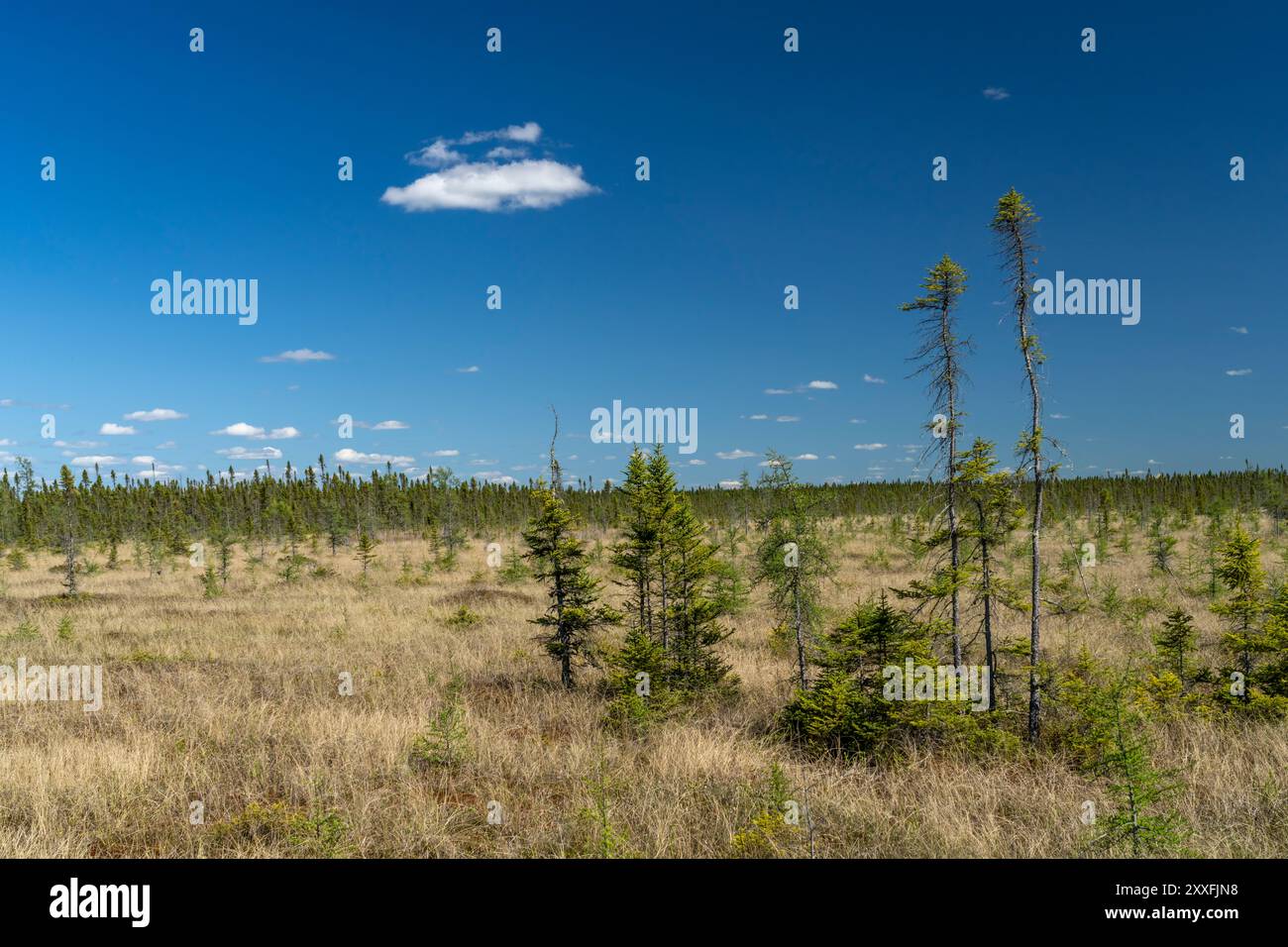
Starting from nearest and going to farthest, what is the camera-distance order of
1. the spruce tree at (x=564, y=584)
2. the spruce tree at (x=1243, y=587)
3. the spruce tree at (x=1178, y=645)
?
the spruce tree at (x=1243, y=587), the spruce tree at (x=1178, y=645), the spruce tree at (x=564, y=584)

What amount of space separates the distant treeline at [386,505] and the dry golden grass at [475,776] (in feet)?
115

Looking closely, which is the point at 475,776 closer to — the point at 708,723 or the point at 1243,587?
the point at 708,723

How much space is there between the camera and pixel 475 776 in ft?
25.9

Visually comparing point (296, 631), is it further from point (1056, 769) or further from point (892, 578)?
point (892, 578)

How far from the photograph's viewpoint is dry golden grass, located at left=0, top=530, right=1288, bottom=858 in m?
6.08

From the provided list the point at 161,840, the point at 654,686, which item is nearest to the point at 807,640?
the point at 654,686

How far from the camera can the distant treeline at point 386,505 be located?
6216 cm

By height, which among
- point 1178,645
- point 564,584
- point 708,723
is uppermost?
point 564,584

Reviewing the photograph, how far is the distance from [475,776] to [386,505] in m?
87.4

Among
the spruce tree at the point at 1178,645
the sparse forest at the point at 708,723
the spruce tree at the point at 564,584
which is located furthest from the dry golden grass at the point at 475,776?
the spruce tree at the point at 1178,645

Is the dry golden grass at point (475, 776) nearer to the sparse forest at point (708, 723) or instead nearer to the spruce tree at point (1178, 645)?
the sparse forest at point (708, 723)

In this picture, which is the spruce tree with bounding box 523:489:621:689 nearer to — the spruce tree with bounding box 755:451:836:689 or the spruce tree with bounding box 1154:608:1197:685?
the spruce tree with bounding box 755:451:836:689

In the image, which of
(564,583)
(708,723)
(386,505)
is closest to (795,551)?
(708,723)
